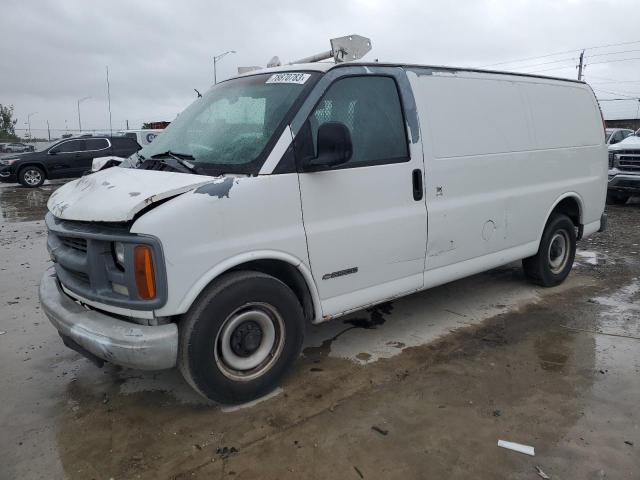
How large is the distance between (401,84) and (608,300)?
10.9 feet

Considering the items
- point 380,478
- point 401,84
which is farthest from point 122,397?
point 401,84

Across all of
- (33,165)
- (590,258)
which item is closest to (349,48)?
(590,258)

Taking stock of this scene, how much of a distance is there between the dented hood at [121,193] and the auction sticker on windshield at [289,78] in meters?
1.01

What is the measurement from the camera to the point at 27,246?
8.05 metres

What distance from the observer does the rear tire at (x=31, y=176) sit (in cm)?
1741

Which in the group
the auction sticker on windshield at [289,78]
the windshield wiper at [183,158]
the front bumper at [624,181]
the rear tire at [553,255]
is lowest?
the rear tire at [553,255]

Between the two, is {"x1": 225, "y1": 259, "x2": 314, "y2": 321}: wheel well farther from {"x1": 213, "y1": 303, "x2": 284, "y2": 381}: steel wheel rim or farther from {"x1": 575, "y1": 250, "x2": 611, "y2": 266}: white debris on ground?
{"x1": 575, "y1": 250, "x2": 611, "y2": 266}: white debris on ground

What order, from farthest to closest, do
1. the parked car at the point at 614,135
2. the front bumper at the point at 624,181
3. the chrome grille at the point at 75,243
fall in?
the parked car at the point at 614,135, the front bumper at the point at 624,181, the chrome grille at the point at 75,243

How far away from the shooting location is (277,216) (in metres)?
3.19

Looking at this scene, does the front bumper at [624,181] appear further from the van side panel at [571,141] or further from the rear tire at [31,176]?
the rear tire at [31,176]

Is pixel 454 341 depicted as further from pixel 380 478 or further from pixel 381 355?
pixel 380 478

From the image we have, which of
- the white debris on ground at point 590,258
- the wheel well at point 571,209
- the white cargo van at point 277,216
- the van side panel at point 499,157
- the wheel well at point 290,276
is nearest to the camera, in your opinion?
the white cargo van at point 277,216

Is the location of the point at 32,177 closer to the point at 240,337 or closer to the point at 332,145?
the point at 240,337

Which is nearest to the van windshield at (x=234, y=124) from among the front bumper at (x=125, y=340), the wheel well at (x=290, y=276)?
the wheel well at (x=290, y=276)
